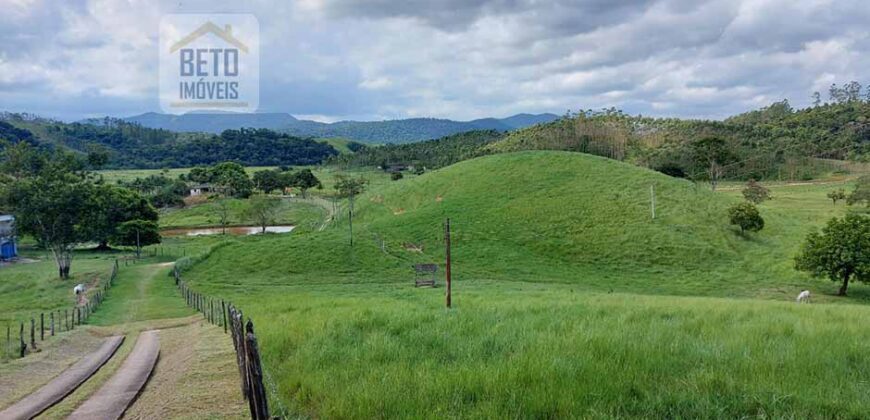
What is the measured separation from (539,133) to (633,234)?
70.6m

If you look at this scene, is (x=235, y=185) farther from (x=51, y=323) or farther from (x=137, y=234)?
(x=51, y=323)

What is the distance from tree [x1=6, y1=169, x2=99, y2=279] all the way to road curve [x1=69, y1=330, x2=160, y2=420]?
36.4m

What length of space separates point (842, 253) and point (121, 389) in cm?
3638

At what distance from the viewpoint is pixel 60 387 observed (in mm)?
11664

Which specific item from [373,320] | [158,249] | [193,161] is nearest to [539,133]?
[158,249]

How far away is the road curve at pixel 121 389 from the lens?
920cm

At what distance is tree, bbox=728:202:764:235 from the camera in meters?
46.4

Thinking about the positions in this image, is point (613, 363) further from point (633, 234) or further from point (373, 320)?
point (633, 234)

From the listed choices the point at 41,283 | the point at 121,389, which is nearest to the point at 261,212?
the point at 41,283

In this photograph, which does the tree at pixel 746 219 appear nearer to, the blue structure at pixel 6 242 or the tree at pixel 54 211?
the tree at pixel 54 211

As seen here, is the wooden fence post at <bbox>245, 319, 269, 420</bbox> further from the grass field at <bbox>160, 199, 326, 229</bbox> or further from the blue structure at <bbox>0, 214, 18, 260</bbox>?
the grass field at <bbox>160, 199, 326, 229</bbox>

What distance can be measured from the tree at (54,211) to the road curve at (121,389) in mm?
36392

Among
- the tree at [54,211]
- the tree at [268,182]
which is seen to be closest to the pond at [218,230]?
the tree at [268,182]

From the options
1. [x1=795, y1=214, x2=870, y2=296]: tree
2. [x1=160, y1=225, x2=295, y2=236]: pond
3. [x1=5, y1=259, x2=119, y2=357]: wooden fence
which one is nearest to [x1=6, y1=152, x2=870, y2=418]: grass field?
[x1=5, y1=259, x2=119, y2=357]: wooden fence
